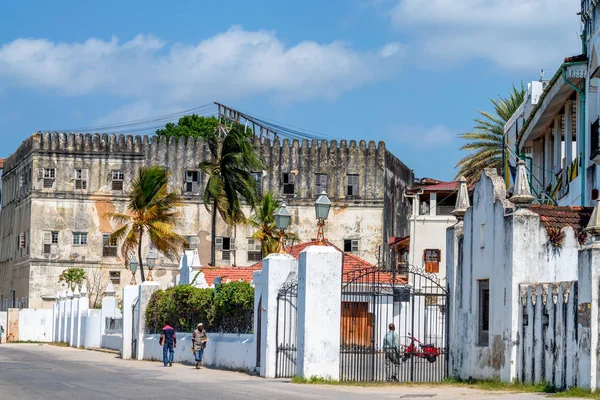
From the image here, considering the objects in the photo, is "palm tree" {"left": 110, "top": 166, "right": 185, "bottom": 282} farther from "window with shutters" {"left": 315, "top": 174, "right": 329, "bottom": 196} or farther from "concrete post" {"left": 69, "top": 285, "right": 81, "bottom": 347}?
"window with shutters" {"left": 315, "top": 174, "right": 329, "bottom": 196}

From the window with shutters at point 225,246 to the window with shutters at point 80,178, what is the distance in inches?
355

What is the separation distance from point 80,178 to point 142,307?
33590 millimetres

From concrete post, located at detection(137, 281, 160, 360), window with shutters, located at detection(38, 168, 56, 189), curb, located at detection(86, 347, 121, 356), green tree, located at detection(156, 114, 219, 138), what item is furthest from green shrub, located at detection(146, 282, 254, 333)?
green tree, located at detection(156, 114, 219, 138)

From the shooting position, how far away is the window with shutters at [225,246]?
2825 inches

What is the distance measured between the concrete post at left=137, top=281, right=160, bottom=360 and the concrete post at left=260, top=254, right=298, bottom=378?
44.4 ft

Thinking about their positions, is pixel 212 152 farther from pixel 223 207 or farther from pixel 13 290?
pixel 13 290

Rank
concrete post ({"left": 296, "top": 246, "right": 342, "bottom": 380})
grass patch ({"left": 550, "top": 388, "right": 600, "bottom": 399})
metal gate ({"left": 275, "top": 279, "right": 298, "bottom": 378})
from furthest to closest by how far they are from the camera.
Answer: metal gate ({"left": 275, "top": 279, "right": 298, "bottom": 378})
concrete post ({"left": 296, "top": 246, "right": 342, "bottom": 380})
grass patch ({"left": 550, "top": 388, "right": 600, "bottom": 399})

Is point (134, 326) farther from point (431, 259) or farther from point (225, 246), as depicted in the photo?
point (225, 246)

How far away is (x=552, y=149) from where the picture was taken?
4050cm

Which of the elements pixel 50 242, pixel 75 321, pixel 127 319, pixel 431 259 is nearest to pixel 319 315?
pixel 127 319

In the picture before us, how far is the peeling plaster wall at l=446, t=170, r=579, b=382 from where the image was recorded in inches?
856

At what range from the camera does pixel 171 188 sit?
71375 millimetres

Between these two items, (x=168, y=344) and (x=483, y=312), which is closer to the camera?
(x=483, y=312)

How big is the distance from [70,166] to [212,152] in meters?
10.5
